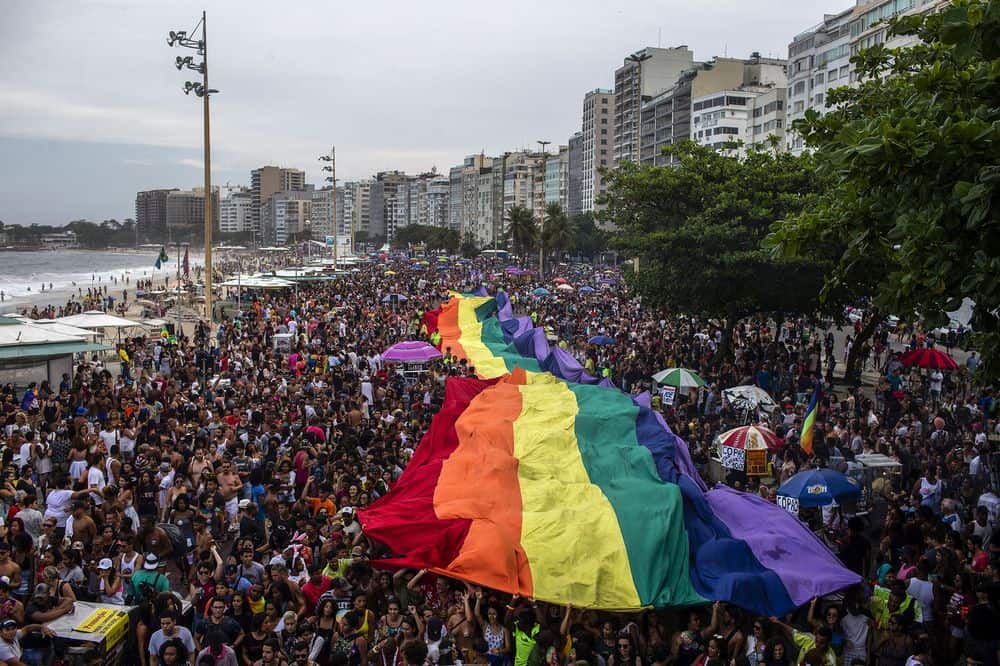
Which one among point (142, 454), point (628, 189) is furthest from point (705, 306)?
point (142, 454)

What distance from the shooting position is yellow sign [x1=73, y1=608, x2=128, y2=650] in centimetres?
767

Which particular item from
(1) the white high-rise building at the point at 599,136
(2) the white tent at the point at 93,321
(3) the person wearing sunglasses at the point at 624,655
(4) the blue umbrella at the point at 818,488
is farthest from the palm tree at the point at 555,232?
(3) the person wearing sunglasses at the point at 624,655

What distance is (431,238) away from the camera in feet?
449

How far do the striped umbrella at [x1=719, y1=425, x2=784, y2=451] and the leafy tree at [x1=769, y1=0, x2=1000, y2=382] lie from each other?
608 cm

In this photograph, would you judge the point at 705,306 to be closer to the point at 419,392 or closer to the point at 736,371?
the point at 736,371

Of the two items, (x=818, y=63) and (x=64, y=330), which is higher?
(x=818, y=63)

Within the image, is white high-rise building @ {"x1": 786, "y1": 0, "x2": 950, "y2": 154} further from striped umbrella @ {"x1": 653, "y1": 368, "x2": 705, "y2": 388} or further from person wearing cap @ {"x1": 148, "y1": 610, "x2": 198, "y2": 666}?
person wearing cap @ {"x1": 148, "y1": 610, "x2": 198, "y2": 666}

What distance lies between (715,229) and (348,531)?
16.1 metres

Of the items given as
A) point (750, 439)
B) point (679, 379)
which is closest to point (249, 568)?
point (750, 439)

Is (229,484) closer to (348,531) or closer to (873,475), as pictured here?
(348,531)

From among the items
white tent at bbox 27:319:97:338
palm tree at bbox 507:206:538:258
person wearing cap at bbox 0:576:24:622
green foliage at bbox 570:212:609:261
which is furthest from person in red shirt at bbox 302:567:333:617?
green foliage at bbox 570:212:609:261

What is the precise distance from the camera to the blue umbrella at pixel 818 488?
38.3 ft

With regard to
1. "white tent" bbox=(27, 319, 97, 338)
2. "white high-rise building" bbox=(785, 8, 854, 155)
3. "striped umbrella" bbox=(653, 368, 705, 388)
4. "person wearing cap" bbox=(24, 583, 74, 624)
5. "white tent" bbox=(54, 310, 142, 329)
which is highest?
"white high-rise building" bbox=(785, 8, 854, 155)

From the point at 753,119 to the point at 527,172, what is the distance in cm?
7905
